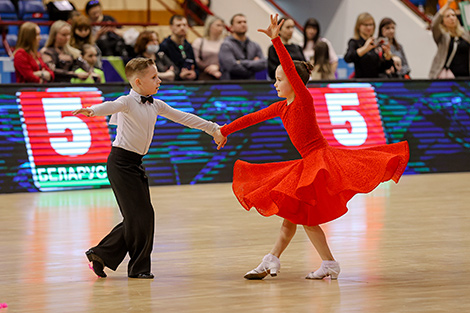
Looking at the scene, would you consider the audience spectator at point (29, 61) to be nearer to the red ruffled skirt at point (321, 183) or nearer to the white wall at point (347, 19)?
the red ruffled skirt at point (321, 183)

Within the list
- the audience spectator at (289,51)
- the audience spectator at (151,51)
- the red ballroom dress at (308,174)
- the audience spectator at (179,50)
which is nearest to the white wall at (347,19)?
the audience spectator at (289,51)

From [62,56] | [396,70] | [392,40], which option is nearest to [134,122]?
[62,56]

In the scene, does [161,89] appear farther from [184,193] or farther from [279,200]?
[279,200]

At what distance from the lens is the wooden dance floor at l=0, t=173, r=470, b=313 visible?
13.7 ft

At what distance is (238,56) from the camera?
1204cm

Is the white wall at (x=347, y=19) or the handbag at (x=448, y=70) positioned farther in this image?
the white wall at (x=347, y=19)

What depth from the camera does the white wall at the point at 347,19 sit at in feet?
56.7

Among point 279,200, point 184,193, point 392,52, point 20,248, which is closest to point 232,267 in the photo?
point 279,200

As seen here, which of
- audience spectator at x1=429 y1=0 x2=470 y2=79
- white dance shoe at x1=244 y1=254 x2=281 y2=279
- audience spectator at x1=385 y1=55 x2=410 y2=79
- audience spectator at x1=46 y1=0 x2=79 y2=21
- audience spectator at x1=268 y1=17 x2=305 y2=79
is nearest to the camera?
white dance shoe at x1=244 y1=254 x2=281 y2=279

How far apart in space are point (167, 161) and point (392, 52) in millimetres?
4285

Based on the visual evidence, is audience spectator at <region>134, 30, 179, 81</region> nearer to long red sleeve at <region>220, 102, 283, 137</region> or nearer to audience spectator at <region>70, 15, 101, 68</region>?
audience spectator at <region>70, 15, 101, 68</region>

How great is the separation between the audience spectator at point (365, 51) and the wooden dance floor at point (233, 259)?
332cm

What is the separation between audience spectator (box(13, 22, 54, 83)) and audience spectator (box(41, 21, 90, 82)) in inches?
7.7

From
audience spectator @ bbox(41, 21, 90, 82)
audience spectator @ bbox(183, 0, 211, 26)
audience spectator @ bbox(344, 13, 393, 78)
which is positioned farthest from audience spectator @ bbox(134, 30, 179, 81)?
audience spectator @ bbox(183, 0, 211, 26)
